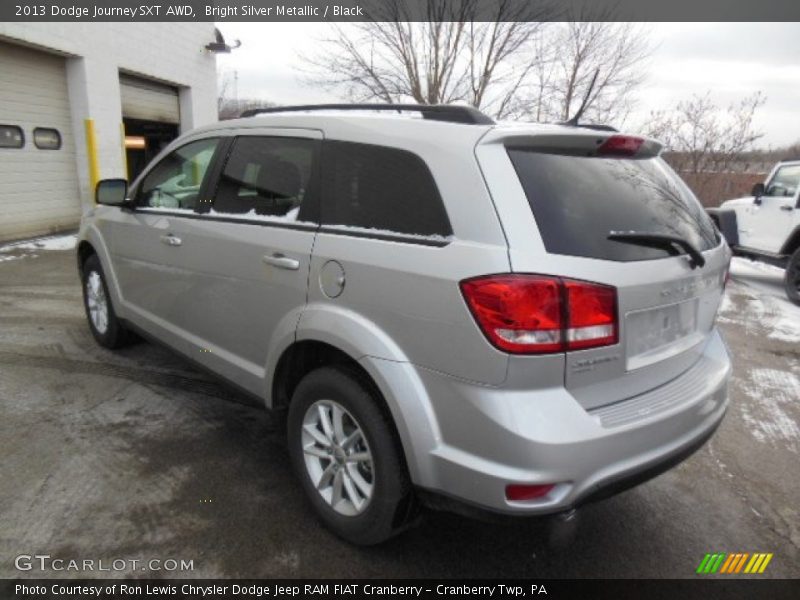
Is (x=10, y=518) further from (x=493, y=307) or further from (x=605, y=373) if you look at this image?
(x=605, y=373)

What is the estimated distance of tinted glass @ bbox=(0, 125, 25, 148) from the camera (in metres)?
8.91

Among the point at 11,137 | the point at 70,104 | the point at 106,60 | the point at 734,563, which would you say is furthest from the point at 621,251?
the point at 106,60

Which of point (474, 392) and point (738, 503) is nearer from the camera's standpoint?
point (474, 392)

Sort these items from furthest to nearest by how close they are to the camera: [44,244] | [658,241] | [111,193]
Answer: [44,244] → [111,193] → [658,241]

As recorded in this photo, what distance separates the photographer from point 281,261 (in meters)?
2.56

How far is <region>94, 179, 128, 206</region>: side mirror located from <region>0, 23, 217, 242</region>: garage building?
21.0 ft

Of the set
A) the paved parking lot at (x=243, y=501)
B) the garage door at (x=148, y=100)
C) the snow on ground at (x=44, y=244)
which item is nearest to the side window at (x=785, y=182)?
the paved parking lot at (x=243, y=501)

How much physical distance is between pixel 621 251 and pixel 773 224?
7775 mm

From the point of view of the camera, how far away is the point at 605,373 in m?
1.96

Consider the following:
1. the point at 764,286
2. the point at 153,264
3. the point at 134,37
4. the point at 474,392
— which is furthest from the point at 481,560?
the point at 134,37

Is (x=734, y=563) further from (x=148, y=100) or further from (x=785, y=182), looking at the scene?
(x=148, y=100)

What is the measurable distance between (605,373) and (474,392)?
0.47 meters

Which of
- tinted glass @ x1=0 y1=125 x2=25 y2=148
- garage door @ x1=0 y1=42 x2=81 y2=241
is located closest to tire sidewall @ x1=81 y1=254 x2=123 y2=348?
garage door @ x1=0 y1=42 x2=81 y2=241

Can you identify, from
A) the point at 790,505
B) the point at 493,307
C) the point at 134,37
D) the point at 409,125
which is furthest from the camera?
the point at 134,37
